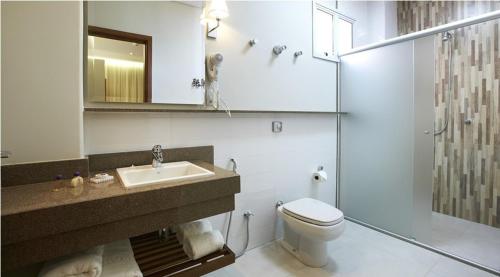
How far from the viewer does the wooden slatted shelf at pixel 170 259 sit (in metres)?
1.22

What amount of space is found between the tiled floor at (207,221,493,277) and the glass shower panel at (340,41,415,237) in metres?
0.27

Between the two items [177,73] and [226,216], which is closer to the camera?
[177,73]

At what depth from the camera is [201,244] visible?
1.33 m

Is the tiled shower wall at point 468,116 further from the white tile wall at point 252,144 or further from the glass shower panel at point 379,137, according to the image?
the white tile wall at point 252,144

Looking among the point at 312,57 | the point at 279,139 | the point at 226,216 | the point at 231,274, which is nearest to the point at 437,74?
the point at 312,57

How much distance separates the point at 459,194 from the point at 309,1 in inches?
102

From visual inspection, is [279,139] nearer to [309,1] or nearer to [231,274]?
[231,274]

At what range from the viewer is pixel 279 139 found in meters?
2.26

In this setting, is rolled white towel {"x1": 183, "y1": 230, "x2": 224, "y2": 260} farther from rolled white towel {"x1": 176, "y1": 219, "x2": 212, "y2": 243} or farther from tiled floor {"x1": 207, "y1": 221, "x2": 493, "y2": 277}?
tiled floor {"x1": 207, "y1": 221, "x2": 493, "y2": 277}

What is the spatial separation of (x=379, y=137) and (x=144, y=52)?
2173 millimetres

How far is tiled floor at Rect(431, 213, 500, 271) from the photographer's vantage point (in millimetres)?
1993

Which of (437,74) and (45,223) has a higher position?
(437,74)

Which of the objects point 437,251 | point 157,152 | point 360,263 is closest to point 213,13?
point 157,152

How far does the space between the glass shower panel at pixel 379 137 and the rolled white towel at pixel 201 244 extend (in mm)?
1776
